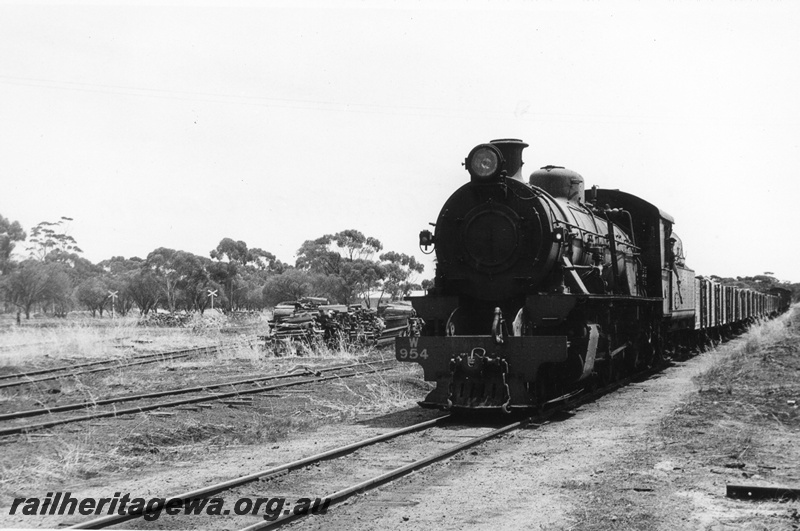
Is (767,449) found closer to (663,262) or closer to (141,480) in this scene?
(141,480)

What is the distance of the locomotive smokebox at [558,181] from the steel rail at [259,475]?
5254mm

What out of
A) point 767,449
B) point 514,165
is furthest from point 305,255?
point 767,449

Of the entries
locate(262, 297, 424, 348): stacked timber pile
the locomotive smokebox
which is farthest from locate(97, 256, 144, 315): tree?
the locomotive smokebox

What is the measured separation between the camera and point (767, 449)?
8.18 m

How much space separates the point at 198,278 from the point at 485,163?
5263 centimetres

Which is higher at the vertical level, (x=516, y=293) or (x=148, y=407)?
(x=516, y=293)

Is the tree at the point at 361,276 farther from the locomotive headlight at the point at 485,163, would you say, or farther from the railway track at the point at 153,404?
the locomotive headlight at the point at 485,163

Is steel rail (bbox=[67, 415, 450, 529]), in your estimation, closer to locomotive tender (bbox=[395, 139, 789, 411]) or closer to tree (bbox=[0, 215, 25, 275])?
locomotive tender (bbox=[395, 139, 789, 411])

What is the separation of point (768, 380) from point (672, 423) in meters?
4.70

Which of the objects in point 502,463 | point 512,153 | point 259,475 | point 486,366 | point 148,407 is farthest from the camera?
point 148,407

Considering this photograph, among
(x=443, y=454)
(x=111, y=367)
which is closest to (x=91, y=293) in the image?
(x=111, y=367)

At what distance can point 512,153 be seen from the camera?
38.7 feet

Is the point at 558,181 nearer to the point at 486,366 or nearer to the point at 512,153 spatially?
the point at 512,153

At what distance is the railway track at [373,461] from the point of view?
19.1 feet
